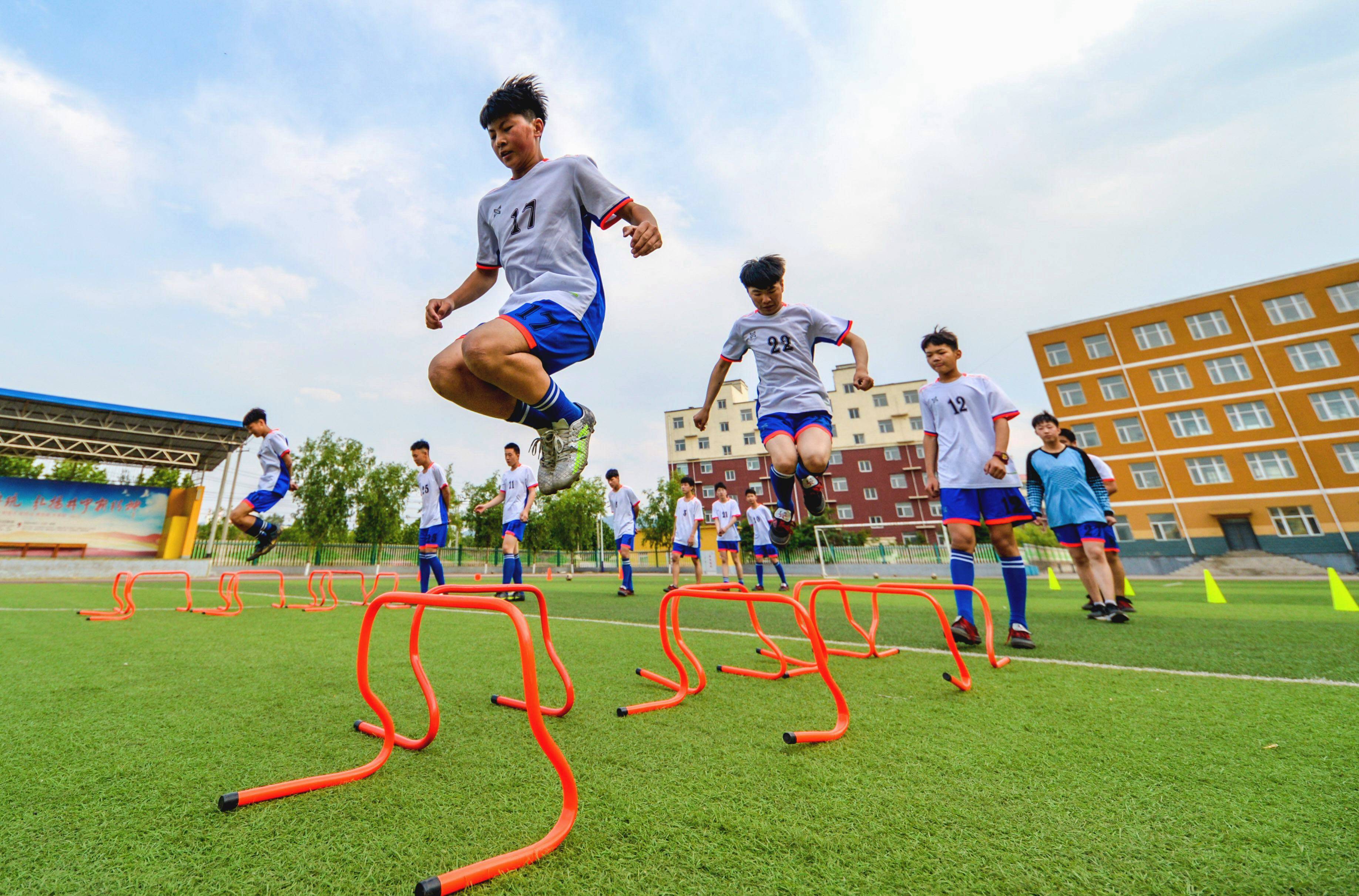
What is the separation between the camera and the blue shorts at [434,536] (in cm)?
807

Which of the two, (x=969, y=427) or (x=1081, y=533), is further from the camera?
(x=1081, y=533)

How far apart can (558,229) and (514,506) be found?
6681 mm

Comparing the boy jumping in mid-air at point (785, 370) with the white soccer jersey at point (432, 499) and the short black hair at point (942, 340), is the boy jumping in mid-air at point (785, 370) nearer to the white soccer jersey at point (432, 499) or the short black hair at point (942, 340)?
the short black hair at point (942, 340)

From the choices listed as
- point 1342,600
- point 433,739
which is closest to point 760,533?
point 1342,600

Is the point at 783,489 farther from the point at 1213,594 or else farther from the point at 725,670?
the point at 1213,594

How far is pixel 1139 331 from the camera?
33594mm

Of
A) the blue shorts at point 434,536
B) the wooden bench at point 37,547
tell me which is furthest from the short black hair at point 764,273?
the wooden bench at point 37,547

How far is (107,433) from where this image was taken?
22.3 meters

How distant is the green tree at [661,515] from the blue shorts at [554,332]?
39.4 meters

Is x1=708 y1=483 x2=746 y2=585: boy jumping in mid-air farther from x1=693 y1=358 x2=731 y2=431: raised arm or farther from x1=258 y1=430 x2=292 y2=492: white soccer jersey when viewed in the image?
x1=258 y1=430 x2=292 y2=492: white soccer jersey

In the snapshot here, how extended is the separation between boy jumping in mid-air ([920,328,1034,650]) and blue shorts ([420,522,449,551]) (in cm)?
687

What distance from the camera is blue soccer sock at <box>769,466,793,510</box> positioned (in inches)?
169

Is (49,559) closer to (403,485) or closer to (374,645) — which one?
(403,485)

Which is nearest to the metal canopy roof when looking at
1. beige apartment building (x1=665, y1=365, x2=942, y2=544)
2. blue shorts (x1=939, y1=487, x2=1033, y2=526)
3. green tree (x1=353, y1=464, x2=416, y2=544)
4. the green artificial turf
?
green tree (x1=353, y1=464, x2=416, y2=544)
